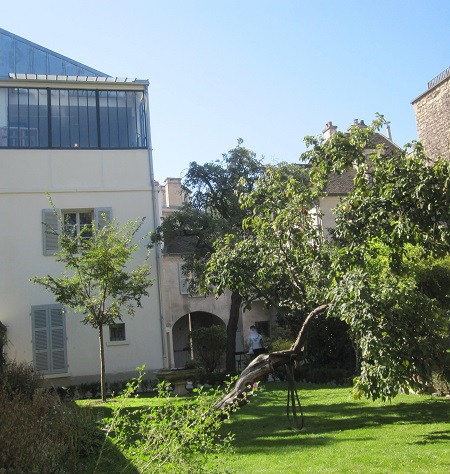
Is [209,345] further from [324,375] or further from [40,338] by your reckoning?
[324,375]

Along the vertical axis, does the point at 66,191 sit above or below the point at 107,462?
above

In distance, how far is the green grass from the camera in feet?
22.9

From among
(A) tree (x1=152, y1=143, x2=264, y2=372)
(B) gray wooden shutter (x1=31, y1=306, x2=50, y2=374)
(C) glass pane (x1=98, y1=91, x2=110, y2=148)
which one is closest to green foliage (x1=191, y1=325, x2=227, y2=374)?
(A) tree (x1=152, y1=143, x2=264, y2=372)

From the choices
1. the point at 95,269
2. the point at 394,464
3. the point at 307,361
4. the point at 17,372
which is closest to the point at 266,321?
the point at 307,361

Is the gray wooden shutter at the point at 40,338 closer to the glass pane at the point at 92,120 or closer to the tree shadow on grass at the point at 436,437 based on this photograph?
the glass pane at the point at 92,120

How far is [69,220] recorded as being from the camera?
2016cm

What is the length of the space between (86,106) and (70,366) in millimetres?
8743

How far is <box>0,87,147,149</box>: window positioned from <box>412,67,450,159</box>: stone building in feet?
34.9

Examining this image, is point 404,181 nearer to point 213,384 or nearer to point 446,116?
point 213,384

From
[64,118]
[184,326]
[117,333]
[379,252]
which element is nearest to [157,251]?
[117,333]

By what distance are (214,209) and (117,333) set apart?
529cm

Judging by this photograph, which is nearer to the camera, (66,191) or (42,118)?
(66,191)

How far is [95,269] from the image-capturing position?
15922mm

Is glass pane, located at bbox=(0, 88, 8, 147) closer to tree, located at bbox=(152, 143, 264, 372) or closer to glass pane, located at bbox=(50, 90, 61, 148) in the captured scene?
glass pane, located at bbox=(50, 90, 61, 148)
